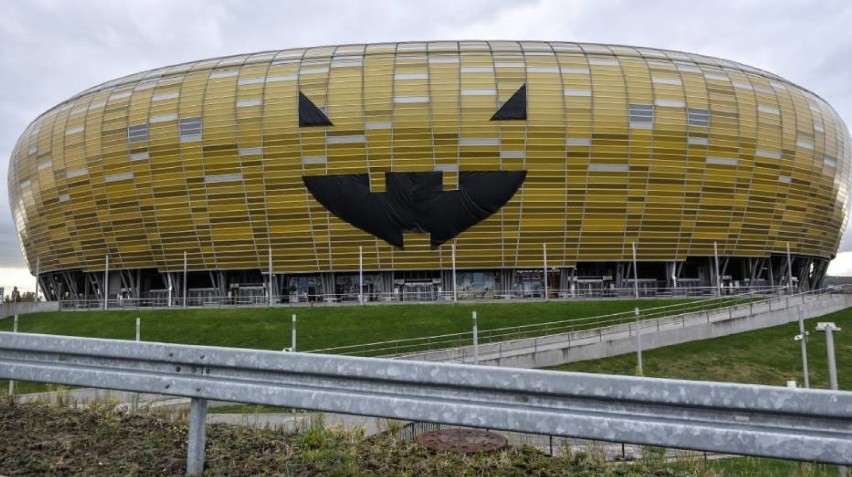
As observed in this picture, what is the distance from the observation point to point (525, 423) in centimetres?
329

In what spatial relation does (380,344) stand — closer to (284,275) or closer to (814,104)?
(284,275)

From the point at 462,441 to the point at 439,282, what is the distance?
151 ft

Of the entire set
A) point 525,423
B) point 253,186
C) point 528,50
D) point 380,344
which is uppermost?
point 528,50

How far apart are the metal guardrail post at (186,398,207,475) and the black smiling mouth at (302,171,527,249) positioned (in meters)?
42.9

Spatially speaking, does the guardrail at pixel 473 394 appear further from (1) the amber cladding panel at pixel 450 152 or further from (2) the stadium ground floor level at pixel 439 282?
(2) the stadium ground floor level at pixel 439 282

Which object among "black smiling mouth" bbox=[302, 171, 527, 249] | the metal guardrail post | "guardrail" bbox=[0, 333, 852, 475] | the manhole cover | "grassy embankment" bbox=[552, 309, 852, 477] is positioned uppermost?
"black smiling mouth" bbox=[302, 171, 527, 249]

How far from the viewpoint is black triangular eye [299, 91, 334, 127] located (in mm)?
47375

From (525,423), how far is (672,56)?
184 feet

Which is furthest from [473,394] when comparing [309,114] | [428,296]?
[428,296]

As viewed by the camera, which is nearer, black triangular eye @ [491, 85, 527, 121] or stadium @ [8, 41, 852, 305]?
black triangular eye @ [491, 85, 527, 121]

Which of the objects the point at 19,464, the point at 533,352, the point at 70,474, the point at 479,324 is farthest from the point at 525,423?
the point at 479,324

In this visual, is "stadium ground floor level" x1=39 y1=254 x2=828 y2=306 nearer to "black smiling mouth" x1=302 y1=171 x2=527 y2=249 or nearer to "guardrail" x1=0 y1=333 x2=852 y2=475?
"black smiling mouth" x1=302 y1=171 x2=527 y2=249

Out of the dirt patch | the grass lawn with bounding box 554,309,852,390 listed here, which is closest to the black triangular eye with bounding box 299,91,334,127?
the grass lawn with bounding box 554,309,852,390

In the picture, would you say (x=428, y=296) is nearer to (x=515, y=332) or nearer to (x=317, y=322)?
(x=317, y=322)
